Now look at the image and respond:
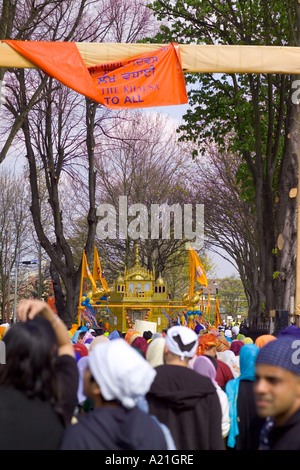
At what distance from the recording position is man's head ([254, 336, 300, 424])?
3.40m

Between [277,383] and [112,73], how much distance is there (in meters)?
8.34

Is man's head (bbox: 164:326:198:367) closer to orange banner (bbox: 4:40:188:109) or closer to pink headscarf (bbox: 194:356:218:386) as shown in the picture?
pink headscarf (bbox: 194:356:218:386)

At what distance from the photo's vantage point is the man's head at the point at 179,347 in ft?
15.6

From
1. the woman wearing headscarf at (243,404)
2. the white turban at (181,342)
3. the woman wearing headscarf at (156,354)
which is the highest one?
the white turban at (181,342)

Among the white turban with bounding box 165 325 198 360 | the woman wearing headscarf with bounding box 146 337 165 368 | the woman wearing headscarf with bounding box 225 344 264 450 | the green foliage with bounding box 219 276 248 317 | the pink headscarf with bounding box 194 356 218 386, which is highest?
the green foliage with bounding box 219 276 248 317

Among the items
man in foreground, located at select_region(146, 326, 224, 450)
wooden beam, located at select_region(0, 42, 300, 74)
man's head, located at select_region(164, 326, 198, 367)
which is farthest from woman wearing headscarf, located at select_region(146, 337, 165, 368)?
wooden beam, located at select_region(0, 42, 300, 74)

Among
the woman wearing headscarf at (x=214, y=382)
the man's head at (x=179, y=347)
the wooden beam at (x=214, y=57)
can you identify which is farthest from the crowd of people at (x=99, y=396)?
the wooden beam at (x=214, y=57)

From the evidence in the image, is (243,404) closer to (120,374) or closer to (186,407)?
(186,407)

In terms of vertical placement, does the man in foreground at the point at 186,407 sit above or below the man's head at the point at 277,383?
below

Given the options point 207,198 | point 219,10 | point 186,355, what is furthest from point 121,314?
point 186,355

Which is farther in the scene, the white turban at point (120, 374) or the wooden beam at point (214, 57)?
the wooden beam at point (214, 57)

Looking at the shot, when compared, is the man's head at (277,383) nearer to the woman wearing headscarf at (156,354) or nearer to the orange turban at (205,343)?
the woman wearing headscarf at (156,354)
